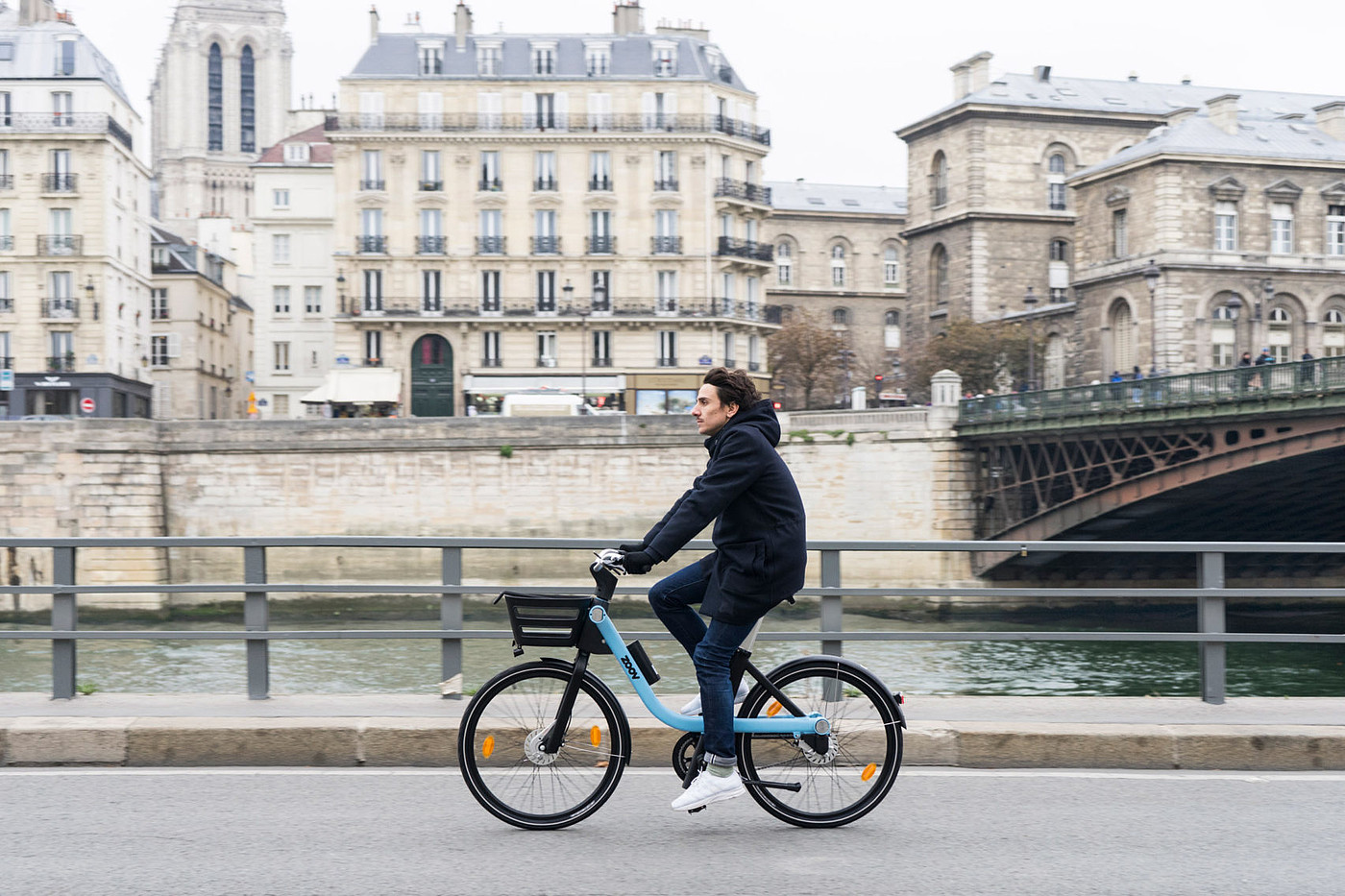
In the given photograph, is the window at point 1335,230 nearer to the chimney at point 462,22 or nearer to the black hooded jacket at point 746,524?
the chimney at point 462,22

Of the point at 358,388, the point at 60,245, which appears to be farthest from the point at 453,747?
the point at 60,245

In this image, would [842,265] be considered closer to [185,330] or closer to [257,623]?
[185,330]

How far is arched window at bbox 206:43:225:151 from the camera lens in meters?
124

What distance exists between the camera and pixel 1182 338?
53.1 meters

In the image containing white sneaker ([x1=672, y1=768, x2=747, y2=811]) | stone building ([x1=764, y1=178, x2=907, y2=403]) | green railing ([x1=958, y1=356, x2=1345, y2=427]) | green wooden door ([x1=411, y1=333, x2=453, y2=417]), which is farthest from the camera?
stone building ([x1=764, y1=178, x2=907, y2=403])

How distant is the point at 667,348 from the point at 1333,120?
1167 inches

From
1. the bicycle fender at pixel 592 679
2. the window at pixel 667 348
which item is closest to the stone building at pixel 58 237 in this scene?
the window at pixel 667 348

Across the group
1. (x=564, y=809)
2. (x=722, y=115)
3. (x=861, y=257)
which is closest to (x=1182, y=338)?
(x=722, y=115)

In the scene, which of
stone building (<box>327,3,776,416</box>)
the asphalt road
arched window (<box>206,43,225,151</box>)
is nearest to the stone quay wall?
stone building (<box>327,3,776,416</box>)

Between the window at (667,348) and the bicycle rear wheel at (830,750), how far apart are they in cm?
4762

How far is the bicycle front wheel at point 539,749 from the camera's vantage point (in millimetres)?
5727

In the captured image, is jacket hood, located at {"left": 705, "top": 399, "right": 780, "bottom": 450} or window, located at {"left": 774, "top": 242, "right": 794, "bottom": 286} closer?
jacket hood, located at {"left": 705, "top": 399, "right": 780, "bottom": 450}

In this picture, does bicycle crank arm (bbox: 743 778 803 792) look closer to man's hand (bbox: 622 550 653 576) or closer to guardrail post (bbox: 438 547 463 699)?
man's hand (bbox: 622 550 653 576)

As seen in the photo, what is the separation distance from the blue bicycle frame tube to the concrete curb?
110 centimetres
